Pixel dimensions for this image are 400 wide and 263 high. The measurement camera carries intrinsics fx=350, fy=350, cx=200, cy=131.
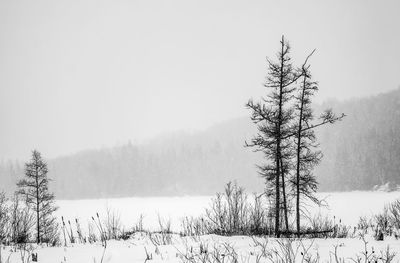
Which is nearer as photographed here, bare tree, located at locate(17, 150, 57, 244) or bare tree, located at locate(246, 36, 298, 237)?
bare tree, located at locate(246, 36, 298, 237)

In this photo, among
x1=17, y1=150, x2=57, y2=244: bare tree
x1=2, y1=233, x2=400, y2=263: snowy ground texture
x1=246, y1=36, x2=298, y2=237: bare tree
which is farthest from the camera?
x1=17, y1=150, x2=57, y2=244: bare tree

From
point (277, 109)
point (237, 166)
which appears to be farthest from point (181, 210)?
point (237, 166)

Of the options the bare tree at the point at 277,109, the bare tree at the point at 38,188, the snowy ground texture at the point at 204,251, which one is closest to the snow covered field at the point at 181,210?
the bare tree at the point at 38,188

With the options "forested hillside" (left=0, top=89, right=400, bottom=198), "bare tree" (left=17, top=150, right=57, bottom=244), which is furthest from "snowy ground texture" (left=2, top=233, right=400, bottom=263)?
"forested hillside" (left=0, top=89, right=400, bottom=198)

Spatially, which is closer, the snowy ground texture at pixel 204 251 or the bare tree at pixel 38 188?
the snowy ground texture at pixel 204 251

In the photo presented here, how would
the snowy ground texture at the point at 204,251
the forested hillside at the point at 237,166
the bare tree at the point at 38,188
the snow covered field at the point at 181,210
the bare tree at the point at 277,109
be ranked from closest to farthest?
the snowy ground texture at the point at 204,251, the bare tree at the point at 277,109, the bare tree at the point at 38,188, the snow covered field at the point at 181,210, the forested hillside at the point at 237,166

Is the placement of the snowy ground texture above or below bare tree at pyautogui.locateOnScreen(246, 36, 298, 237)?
below

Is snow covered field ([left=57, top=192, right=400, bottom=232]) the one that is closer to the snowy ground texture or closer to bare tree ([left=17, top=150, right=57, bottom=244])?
bare tree ([left=17, top=150, right=57, bottom=244])

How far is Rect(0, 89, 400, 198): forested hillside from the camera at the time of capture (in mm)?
118188

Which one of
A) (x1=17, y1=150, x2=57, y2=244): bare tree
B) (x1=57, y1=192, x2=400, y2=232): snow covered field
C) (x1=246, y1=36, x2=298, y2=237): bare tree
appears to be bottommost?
(x1=57, y1=192, x2=400, y2=232): snow covered field

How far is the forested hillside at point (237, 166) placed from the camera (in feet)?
388

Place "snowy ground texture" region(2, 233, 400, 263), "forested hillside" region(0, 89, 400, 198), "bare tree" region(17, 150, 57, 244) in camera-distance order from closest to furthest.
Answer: "snowy ground texture" region(2, 233, 400, 263), "bare tree" region(17, 150, 57, 244), "forested hillside" region(0, 89, 400, 198)

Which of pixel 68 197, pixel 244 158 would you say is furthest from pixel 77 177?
pixel 244 158

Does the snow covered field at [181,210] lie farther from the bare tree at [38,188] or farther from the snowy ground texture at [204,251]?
the snowy ground texture at [204,251]
